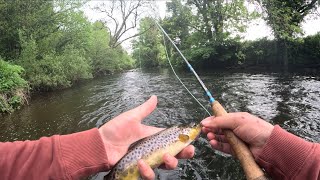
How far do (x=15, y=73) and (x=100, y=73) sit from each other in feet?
74.7

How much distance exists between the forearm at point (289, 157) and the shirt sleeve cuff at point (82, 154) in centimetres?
132

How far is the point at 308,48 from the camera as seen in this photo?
24.3 meters

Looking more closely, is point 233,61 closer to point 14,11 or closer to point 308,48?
point 308,48

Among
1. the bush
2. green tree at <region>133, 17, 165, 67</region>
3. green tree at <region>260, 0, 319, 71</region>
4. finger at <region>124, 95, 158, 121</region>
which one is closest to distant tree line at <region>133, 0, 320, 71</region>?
green tree at <region>260, 0, 319, 71</region>

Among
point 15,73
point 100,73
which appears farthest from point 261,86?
point 100,73

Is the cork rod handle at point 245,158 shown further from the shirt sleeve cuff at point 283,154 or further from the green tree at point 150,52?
the green tree at point 150,52

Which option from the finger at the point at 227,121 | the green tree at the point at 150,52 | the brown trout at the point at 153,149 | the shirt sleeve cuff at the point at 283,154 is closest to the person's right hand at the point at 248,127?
the finger at the point at 227,121

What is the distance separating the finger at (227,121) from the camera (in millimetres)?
2598

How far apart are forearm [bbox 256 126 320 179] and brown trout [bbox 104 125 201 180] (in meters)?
0.79

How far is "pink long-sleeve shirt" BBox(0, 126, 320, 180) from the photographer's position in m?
2.08

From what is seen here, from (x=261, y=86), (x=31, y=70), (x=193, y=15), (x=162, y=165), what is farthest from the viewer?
(x=193, y=15)

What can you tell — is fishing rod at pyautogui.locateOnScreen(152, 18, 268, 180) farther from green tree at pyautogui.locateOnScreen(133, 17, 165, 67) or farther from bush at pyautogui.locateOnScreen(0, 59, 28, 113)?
green tree at pyautogui.locateOnScreen(133, 17, 165, 67)

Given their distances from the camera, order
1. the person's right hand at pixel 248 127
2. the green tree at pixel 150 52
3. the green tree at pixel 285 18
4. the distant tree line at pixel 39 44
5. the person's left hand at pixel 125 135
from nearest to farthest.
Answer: the person's right hand at pixel 248 127 → the person's left hand at pixel 125 135 → the distant tree line at pixel 39 44 → the green tree at pixel 285 18 → the green tree at pixel 150 52

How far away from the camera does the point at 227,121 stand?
2646 mm
